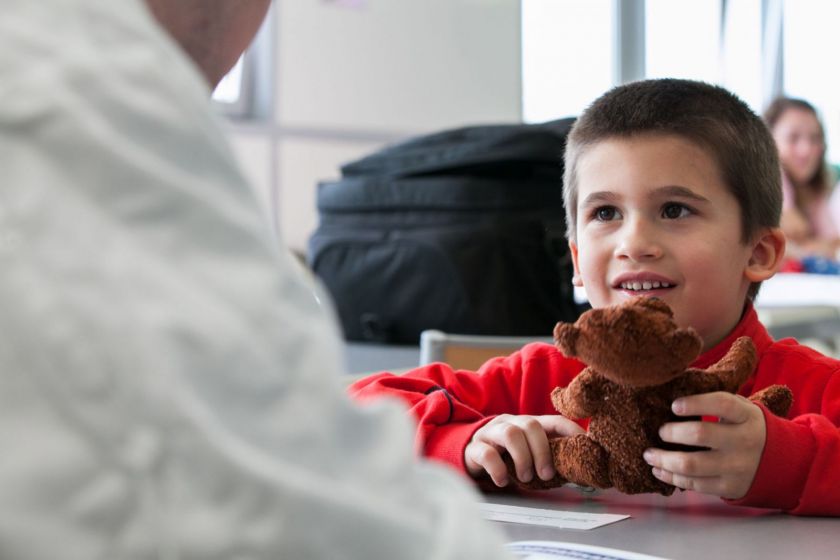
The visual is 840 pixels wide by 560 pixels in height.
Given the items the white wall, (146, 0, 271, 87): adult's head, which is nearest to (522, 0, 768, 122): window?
the white wall

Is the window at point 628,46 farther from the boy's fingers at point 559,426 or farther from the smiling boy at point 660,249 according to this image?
the boy's fingers at point 559,426

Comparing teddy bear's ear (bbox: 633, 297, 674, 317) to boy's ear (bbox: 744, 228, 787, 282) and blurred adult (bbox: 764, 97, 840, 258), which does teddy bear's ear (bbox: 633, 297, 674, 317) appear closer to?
boy's ear (bbox: 744, 228, 787, 282)

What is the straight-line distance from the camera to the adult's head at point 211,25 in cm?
46

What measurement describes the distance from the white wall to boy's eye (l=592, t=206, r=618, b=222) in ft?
8.50

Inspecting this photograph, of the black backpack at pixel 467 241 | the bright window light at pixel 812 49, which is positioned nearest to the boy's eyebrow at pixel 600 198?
the black backpack at pixel 467 241

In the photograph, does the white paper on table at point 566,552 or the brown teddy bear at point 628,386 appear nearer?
the white paper on table at point 566,552

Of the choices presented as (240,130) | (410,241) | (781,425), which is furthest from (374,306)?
(781,425)

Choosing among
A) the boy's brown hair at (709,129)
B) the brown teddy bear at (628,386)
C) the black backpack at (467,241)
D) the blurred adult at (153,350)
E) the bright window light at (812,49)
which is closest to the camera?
the blurred adult at (153,350)

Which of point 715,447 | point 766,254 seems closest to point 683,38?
point 766,254

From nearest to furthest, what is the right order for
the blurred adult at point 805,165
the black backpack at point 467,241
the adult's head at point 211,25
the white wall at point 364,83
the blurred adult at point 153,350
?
the blurred adult at point 153,350
the adult's head at point 211,25
the black backpack at point 467,241
the white wall at point 364,83
the blurred adult at point 805,165

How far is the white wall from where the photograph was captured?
387 cm

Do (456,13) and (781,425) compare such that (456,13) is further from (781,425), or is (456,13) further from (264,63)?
(781,425)

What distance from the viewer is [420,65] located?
4.35 m

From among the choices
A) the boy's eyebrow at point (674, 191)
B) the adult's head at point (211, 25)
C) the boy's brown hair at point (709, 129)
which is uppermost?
the adult's head at point (211, 25)
